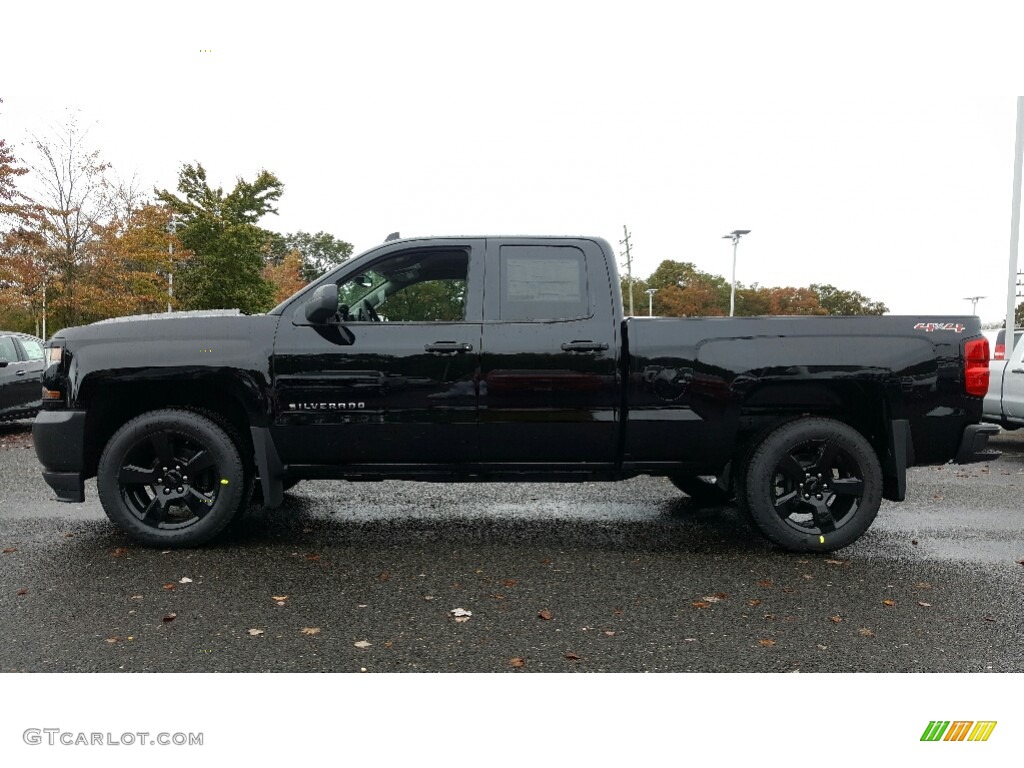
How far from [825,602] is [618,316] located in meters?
2.07

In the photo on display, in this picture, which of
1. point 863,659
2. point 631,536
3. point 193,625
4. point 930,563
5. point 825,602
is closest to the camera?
point 863,659

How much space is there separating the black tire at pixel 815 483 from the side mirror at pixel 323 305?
9.26 ft

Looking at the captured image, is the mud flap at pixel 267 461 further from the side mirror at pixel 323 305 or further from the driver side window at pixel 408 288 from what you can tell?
the driver side window at pixel 408 288

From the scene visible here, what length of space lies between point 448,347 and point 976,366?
130 inches

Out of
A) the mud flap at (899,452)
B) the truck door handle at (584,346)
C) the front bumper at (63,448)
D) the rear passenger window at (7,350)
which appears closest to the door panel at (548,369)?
the truck door handle at (584,346)

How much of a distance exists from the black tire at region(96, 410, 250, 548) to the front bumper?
0.15 meters

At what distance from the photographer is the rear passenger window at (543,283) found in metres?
5.21

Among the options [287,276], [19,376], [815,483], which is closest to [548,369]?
[815,483]

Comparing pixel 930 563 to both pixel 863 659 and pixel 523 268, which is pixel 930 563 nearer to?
pixel 863 659

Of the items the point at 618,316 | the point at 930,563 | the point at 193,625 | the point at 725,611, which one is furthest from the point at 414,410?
the point at 930,563

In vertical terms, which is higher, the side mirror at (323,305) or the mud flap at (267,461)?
the side mirror at (323,305)

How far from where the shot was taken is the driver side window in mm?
5293

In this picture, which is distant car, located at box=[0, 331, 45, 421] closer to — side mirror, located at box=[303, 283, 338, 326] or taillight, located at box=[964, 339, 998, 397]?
side mirror, located at box=[303, 283, 338, 326]

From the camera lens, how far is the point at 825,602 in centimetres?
430
